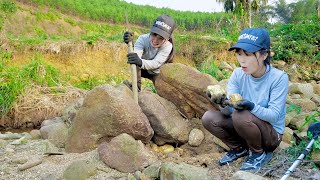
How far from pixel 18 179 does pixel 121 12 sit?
12537 millimetres

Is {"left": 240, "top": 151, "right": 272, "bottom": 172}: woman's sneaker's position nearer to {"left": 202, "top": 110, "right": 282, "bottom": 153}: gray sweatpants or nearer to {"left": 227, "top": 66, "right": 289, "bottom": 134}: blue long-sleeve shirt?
{"left": 202, "top": 110, "right": 282, "bottom": 153}: gray sweatpants

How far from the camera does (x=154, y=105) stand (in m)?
3.47

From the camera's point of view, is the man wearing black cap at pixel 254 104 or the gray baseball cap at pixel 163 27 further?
the gray baseball cap at pixel 163 27

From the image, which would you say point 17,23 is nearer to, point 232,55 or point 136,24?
point 136,24

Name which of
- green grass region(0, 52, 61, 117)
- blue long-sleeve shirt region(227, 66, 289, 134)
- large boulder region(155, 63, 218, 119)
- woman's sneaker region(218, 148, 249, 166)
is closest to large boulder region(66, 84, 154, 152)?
large boulder region(155, 63, 218, 119)

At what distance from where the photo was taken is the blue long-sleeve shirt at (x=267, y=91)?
253 cm

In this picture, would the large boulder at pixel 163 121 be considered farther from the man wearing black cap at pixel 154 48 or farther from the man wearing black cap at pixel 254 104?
the man wearing black cap at pixel 254 104

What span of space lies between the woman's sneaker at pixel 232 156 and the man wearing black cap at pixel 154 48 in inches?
48.9

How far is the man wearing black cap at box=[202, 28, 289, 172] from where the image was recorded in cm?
253

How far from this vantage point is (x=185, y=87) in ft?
11.4

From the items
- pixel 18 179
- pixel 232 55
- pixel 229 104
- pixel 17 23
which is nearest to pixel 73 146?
pixel 18 179

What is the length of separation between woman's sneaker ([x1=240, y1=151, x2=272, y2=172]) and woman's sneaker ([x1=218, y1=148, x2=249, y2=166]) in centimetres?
14

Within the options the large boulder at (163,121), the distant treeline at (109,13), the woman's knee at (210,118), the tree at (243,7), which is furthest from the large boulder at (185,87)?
the distant treeline at (109,13)

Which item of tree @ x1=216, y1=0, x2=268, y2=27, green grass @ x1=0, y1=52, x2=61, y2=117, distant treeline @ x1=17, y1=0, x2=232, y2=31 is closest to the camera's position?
green grass @ x1=0, y1=52, x2=61, y2=117
